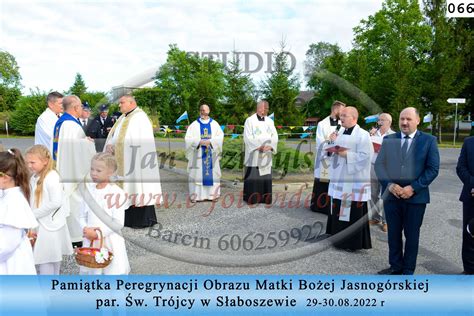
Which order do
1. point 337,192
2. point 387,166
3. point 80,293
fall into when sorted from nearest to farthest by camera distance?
point 80,293 < point 387,166 < point 337,192

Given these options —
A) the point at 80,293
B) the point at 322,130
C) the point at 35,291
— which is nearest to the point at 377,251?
the point at 322,130

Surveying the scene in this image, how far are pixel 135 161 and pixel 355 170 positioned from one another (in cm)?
320

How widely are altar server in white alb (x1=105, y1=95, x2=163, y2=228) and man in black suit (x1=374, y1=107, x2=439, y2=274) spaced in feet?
11.2

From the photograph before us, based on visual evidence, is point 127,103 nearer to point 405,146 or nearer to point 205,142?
point 205,142

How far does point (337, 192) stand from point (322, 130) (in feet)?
5.48

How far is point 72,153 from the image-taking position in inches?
217

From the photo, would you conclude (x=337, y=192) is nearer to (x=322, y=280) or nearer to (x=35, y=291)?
(x=322, y=280)

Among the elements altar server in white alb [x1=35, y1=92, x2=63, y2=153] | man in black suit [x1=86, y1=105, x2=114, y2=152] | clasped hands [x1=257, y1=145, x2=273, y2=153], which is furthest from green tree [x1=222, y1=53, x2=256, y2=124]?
altar server in white alb [x1=35, y1=92, x2=63, y2=153]

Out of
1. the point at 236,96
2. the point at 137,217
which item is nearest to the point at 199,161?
the point at 137,217

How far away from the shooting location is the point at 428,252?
15.9 ft

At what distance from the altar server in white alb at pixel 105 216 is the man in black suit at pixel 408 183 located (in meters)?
2.74

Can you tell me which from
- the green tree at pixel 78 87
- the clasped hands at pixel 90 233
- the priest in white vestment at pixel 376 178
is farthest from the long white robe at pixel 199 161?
the green tree at pixel 78 87

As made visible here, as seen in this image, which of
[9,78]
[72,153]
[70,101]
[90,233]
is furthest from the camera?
[9,78]

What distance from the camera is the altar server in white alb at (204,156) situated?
7.84m
